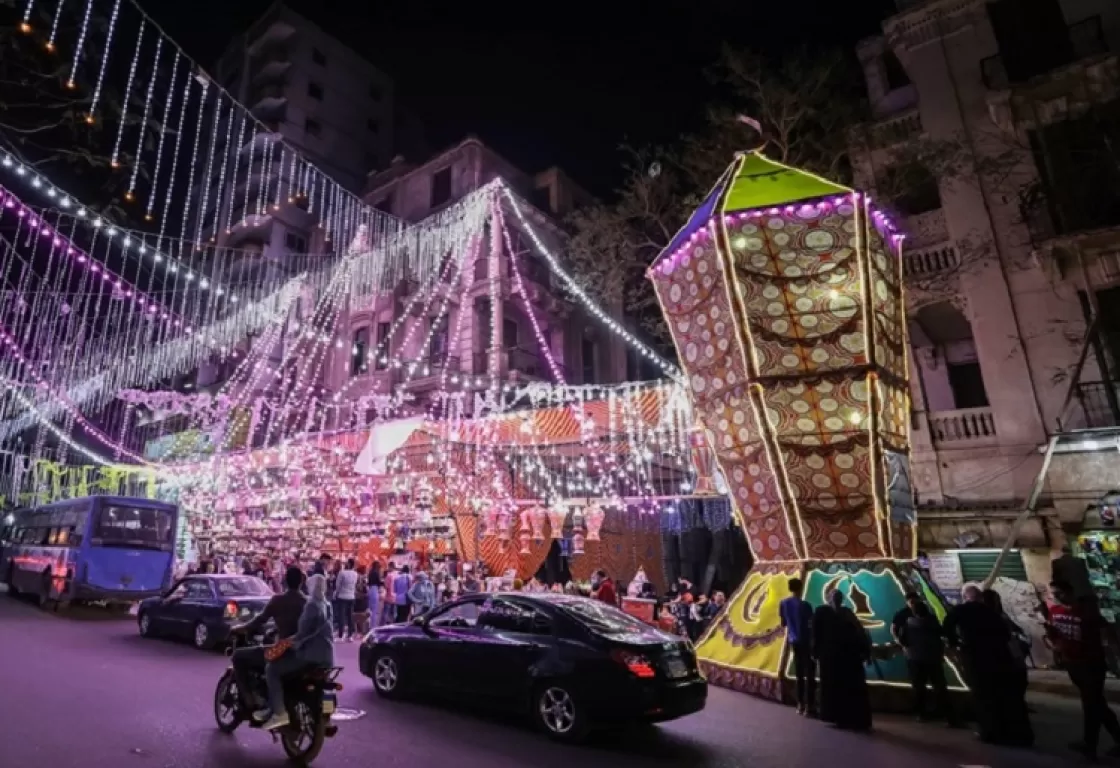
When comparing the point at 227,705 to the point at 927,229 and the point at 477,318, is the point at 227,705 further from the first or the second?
the point at 477,318

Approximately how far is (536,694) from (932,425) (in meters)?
11.8

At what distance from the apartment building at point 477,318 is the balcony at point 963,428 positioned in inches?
503

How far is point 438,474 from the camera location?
58.5 ft

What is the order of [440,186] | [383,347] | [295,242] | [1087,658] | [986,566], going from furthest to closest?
[295,242], [440,186], [383,347], [986,566], [1087,658]

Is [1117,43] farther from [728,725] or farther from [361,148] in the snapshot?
[361,148]

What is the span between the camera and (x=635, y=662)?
6.60 m

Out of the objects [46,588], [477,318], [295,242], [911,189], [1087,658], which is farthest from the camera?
[295,242]

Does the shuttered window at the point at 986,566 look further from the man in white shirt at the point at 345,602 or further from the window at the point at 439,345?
the window at the point at 439,345

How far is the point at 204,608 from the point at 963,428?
16.1 metres

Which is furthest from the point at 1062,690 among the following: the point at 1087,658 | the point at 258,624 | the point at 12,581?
the point at 12,581

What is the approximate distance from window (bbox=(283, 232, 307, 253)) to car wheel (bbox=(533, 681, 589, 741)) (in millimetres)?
33412

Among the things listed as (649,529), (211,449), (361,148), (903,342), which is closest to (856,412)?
(903,342)

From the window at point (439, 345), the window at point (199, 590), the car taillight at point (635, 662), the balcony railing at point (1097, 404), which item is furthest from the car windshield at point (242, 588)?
the balcony railing at point (1097, 404)

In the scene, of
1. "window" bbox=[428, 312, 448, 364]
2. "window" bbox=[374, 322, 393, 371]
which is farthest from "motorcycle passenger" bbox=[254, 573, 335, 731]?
"window" bbox=[374, 322, 393, 371]
